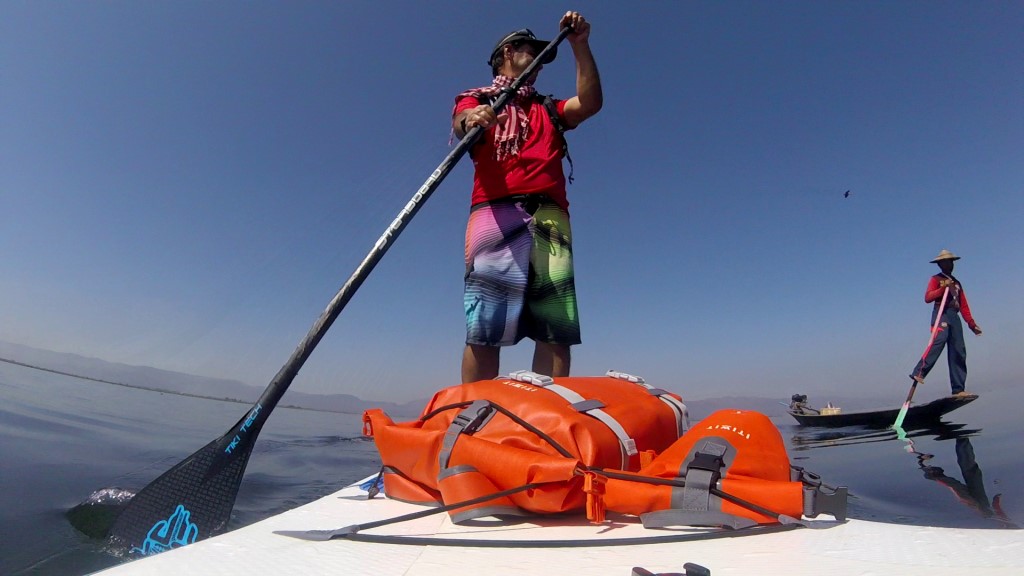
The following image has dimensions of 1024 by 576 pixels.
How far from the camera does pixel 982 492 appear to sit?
178cm

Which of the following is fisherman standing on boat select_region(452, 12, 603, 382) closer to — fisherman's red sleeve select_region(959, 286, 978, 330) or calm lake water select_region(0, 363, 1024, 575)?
calm lake water select_region(0, 363, 1024, 575)

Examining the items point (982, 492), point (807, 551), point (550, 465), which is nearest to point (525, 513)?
point (550, 465)

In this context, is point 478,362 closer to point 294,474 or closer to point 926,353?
point 294,474

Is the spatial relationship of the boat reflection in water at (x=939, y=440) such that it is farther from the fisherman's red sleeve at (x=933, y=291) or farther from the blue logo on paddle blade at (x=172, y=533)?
the blue logo on paddle blade at (x=172, y=533)

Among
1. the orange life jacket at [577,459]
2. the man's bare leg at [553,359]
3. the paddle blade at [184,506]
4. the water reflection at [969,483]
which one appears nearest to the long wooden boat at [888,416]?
the water reflection at [969,483]

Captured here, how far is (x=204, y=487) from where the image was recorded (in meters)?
1.34

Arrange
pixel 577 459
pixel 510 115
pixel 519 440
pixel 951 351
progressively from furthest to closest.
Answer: pixel 951 351, pixel 510 115, pixel 519 440, pixel 577 459

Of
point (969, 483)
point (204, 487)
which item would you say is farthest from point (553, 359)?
point (969, 483)

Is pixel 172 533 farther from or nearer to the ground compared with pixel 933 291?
nearer to the ground

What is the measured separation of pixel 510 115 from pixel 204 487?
1.88m

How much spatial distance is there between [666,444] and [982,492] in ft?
4.56

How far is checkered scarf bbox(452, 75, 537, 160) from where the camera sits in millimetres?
2141

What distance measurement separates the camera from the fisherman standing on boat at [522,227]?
1.91 m

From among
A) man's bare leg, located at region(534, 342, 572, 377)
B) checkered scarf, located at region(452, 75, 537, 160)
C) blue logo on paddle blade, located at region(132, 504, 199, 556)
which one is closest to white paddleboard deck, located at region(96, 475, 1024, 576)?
blue logo on paddle blade, located at region(132, 504, 199, 556)
